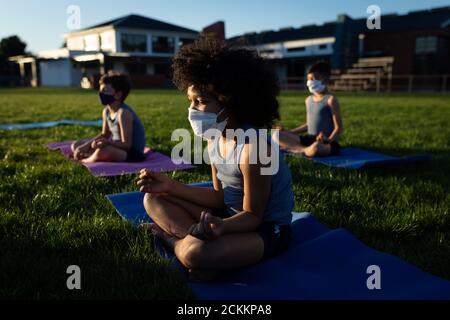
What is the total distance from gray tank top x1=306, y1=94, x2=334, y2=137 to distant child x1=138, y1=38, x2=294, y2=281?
3558 millimetres

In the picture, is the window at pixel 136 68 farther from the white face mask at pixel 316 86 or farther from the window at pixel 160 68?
the white face mask at pixel 316 86

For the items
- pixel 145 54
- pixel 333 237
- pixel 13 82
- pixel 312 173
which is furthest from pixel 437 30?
pixel 13 82

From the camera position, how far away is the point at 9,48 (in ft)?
195

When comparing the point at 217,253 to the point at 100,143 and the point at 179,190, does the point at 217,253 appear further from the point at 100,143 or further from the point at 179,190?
the point at 100,143

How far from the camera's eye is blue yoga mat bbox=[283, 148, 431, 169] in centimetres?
474

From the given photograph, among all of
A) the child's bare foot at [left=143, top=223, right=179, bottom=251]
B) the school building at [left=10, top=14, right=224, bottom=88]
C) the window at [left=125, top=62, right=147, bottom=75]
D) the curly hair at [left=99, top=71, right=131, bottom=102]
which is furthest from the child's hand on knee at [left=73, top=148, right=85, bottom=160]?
the window at [left=125, top=62, right=147, bottom=75]

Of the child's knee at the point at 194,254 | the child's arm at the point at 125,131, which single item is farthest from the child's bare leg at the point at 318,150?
the child's knee at the point at 194,254

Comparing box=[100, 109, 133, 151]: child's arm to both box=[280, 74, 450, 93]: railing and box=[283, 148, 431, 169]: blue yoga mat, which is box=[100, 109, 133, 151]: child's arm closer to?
box=[283, 148, 431, 169]: blue yoga mat

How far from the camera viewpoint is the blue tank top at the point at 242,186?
2385 mm

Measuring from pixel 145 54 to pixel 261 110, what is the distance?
4064cm

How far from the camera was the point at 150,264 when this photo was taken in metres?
2.34

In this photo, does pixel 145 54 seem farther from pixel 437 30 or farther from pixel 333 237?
pixel 333 237

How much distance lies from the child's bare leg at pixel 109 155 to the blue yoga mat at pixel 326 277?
8.71 ft

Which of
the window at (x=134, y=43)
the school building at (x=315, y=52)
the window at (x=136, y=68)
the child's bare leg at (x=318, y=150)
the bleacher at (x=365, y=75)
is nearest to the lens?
the child's bare leg at (x=318, y=150)
